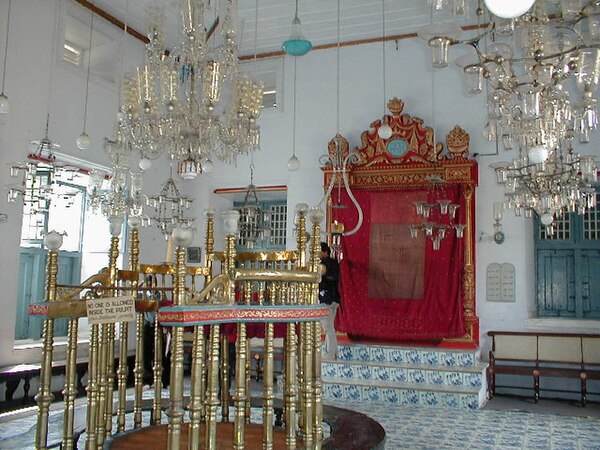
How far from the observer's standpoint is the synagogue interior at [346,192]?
200 inches

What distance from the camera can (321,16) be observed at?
834 cm

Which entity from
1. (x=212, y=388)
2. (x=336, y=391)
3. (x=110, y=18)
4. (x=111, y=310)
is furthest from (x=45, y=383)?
(x=110, y=18)

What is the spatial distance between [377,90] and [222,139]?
163 inches

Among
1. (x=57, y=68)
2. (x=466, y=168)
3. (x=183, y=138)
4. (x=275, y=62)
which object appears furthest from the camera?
(x=275, y=62)

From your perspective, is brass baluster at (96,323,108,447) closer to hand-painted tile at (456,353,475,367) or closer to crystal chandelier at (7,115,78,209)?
crystal chandelier at (7,115,78,209)

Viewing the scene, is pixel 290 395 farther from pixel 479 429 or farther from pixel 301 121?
pixel 301 121

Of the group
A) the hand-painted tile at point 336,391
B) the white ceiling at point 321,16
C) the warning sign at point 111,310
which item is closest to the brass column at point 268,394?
the warning sign at point 111,310

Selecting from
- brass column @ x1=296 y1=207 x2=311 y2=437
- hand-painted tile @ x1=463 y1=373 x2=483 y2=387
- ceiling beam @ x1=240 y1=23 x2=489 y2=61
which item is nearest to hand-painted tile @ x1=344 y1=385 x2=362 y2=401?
hand-painted tile @ x1=463 y1=373 x2=483 y2=387

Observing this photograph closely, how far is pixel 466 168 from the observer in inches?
307

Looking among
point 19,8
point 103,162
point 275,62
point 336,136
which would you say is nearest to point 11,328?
point 103,162

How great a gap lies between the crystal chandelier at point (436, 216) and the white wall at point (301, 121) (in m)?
0.52

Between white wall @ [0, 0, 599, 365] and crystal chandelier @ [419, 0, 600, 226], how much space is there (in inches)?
75.2

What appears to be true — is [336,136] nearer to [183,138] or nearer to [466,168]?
[466,168]

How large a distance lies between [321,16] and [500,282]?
443cm
